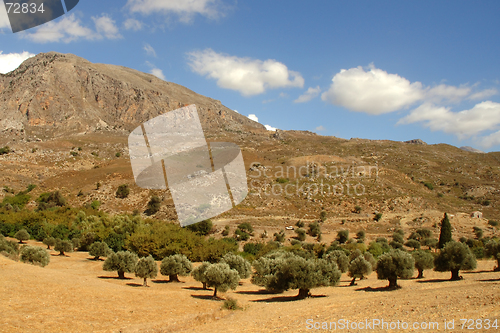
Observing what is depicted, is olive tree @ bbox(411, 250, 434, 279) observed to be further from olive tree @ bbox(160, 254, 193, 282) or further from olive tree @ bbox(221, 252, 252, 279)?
olive tree @ bbox(160, 254, 193, 282)

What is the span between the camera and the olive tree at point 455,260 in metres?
20.2

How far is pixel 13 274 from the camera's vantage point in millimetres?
15648

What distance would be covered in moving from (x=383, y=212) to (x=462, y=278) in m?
30.4

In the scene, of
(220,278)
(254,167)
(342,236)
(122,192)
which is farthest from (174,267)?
(254,167)

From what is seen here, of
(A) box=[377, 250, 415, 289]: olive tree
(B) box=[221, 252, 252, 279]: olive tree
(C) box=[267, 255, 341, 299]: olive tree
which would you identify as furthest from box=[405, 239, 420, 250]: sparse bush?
(B) box=[221, 252, 252, 279]: olive tree

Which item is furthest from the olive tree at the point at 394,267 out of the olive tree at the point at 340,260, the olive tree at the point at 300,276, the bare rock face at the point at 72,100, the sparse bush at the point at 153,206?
the bare rock face at the point at 72,100

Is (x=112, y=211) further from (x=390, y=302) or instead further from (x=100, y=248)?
(x=390, y=302)

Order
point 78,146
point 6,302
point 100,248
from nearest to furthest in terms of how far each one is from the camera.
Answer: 1. point 6,302
2. point 100,248
3. point 78,146

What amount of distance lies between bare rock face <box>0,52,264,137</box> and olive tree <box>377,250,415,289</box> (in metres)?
104

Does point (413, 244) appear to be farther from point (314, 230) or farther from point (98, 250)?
point (98, 250)

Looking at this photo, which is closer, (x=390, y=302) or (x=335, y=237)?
(x=390, y=302)

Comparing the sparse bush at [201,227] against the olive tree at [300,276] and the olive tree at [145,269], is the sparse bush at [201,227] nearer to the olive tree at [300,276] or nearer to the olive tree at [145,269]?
the olive tree at [145,269]

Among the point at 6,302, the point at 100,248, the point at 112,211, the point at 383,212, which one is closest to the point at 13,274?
the point at 6,302

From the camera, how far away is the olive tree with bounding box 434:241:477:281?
20.2 m
